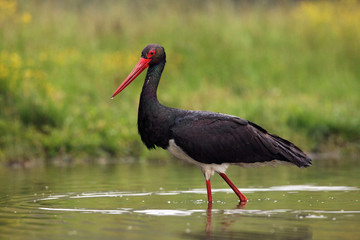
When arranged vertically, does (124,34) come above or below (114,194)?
above

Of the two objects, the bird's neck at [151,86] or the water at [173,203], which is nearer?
the water at [173,203]

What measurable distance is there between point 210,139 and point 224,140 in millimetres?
161

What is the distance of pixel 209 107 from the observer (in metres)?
14.9

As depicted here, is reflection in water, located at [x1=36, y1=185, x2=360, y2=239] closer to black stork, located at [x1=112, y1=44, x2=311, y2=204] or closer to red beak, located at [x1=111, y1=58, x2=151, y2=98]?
black stork, located at [x1=112, y1=44, x2=311, y2=204]

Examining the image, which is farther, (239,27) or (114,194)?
(239,27)

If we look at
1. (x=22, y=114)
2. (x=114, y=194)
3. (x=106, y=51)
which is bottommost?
(x=114, y=194)

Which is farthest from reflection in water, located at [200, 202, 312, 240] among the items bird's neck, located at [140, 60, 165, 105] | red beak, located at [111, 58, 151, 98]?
red beak, located at [111, 58, 151, 98]

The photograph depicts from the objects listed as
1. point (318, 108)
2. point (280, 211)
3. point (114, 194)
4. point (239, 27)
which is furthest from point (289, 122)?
point (280, 211)

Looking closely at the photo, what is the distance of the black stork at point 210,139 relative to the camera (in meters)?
8.72

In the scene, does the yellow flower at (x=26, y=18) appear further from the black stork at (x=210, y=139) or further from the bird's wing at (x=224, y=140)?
the bird's wing at (x=224, y=140)

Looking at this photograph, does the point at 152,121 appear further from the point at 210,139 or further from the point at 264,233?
the point at 264,233

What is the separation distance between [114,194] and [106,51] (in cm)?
815

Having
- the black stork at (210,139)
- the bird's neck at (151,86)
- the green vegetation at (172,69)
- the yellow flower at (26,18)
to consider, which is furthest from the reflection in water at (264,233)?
the yellow flower at (26,18)

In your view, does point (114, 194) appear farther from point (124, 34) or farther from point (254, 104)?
point (124, 34)
